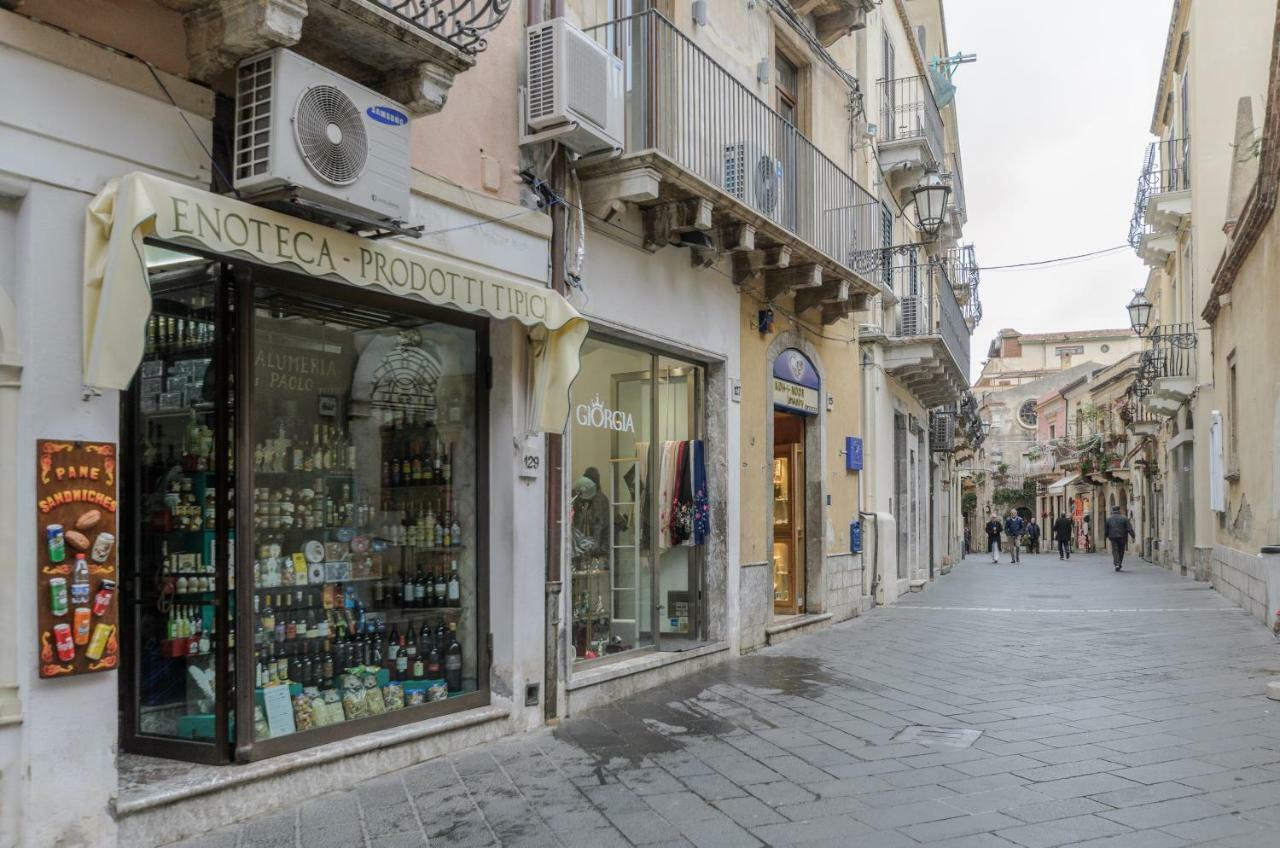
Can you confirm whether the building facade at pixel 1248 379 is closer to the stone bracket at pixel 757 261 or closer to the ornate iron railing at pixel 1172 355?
the ornate iron railing at pixel 1172 355

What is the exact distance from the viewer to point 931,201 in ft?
42.7

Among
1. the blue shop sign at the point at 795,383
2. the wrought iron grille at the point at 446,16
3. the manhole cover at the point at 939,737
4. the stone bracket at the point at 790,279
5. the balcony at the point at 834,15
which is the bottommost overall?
the manhole cover at the point at 939,737

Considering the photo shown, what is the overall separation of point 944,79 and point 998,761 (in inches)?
804

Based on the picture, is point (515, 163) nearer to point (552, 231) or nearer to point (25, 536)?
point (552, 231)

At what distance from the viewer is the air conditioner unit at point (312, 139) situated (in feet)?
16.8

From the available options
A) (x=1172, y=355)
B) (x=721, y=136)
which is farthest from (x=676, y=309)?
(x=1172, y=355)

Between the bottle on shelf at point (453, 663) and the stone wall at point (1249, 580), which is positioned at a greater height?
the bottle on shelf at point (453, 663)

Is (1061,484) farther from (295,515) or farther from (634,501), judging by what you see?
(295,515)

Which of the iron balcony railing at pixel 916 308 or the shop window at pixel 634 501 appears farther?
the iron balcony railing at pixel 916 308

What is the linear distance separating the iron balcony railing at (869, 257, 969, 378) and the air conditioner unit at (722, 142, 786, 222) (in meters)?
6.59

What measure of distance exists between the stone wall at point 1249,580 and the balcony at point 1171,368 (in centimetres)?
438

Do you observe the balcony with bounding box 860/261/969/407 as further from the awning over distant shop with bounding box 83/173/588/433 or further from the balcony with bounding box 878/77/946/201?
the awning over distant shop with bounding box 83/173/588/433

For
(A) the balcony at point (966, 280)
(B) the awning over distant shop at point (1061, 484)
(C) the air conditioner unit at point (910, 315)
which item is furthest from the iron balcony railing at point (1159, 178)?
(B) the awning over distant shop at point (1061, 484)

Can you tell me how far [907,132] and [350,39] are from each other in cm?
1547
